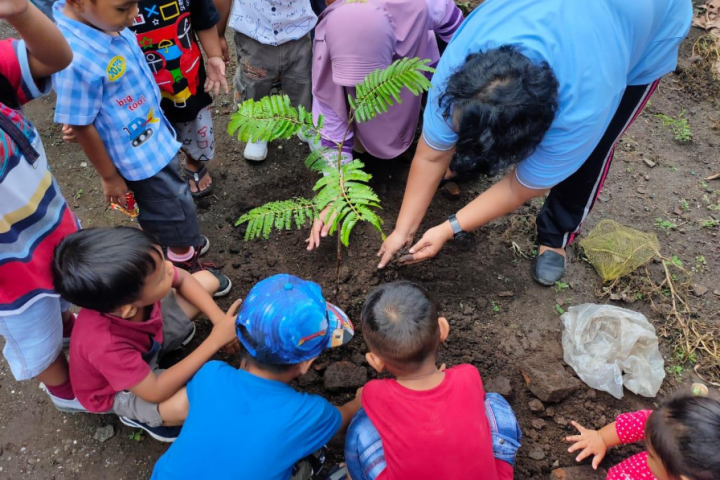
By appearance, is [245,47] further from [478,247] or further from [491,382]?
[491,382]

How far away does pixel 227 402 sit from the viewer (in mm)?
1943

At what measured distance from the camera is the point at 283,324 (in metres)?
1.96

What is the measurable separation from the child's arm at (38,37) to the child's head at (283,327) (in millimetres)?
1217

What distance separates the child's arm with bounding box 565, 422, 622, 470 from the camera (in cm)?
245

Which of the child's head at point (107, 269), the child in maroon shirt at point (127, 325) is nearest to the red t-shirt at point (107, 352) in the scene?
the child in maroon shirt at point (127, 325)

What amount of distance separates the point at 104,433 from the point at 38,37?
2025 millimetres

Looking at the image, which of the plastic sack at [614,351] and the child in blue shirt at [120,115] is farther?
the plastic sack at [614,351]

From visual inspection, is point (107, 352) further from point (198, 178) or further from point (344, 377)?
point (198, 178)

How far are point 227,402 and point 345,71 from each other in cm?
202

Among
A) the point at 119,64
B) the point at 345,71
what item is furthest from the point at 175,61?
the point at 345,71

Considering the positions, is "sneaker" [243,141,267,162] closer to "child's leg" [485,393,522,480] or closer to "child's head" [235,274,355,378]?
"child's head" [235,274,355,378]

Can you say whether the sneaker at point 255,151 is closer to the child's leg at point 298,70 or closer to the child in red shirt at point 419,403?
the child's leg at point 298,70

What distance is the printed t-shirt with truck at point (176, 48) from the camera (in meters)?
2.81

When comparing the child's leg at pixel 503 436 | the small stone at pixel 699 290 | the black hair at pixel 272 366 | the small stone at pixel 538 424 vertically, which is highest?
the black hair at pixel 272 366
